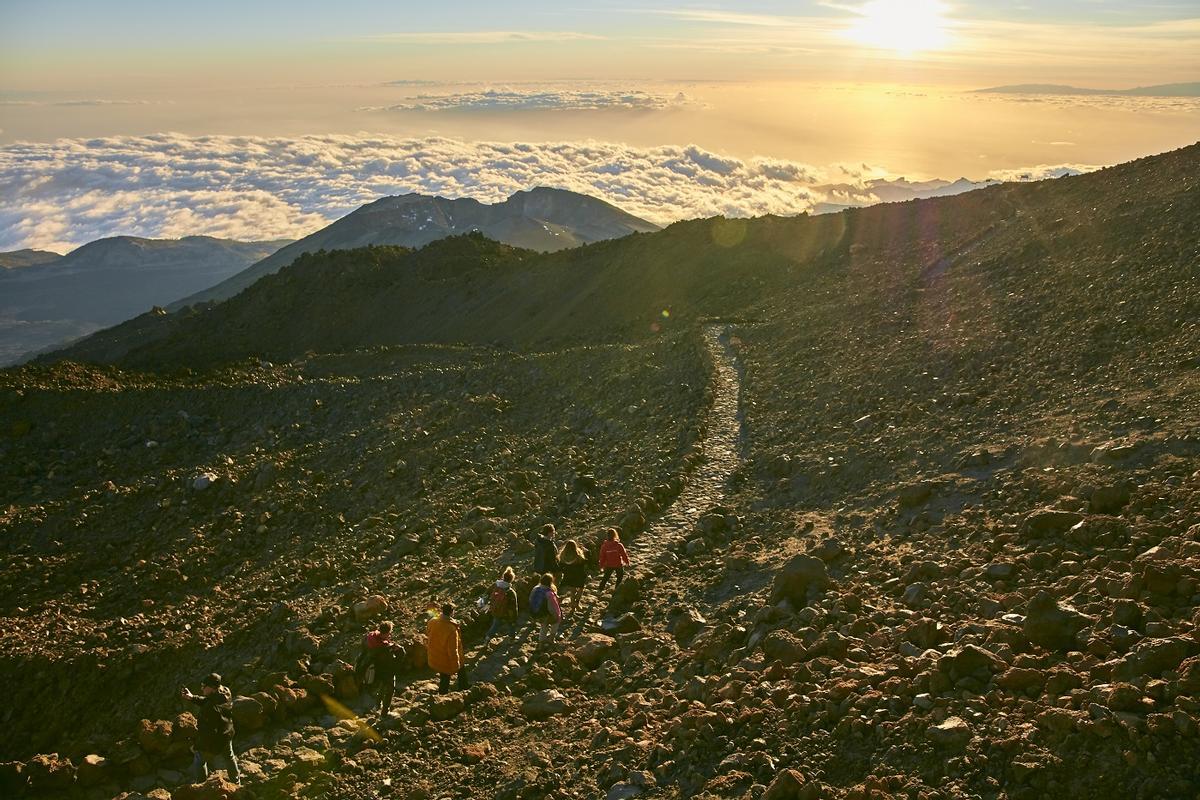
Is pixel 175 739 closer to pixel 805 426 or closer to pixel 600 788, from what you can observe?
pixel 600 788

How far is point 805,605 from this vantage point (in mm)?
11570

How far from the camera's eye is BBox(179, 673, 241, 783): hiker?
980cm

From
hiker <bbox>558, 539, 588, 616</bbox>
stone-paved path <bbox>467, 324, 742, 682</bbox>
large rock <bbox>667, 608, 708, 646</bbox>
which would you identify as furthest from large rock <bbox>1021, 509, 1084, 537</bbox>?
hiker <bbox>558, 539, 588, 616</bbox>

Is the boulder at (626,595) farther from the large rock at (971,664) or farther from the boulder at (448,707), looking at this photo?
the large rock at (971,664)

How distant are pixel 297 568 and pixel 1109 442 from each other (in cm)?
1438

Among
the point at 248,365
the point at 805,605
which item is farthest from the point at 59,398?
the point at 805,605

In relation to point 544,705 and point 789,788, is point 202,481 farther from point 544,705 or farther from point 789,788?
point 789,788

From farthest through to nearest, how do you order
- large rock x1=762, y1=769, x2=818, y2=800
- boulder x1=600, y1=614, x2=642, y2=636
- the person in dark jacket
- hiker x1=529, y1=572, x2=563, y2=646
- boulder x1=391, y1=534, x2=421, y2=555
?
boulder x1=391, y1=534, x2=421, y2=555 → hiker x1=529, y1=572, x2=563, y2=646 → boulder x1=600, y1=614, x2=642, y2=636 → the person in dark jacket → large rock x1=762, y1=769, x2=818, y2=800

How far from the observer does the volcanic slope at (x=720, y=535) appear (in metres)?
8.18

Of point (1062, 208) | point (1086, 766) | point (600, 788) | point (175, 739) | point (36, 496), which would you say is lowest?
point (36, 496)

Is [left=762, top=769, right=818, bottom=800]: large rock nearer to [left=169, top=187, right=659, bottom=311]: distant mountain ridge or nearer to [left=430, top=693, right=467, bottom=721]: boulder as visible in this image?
[left=430, top=693, right=467, bottom=721]: boulder

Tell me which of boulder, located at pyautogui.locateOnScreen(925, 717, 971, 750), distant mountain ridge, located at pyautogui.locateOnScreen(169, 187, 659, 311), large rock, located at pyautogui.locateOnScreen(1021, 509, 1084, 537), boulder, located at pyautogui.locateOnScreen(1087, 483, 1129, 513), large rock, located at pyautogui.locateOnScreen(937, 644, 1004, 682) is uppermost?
boulder, located at pyautogui.locateOnScreen(1087, 483, 1129, 513)

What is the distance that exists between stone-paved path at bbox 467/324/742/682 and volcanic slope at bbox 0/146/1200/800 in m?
0.12

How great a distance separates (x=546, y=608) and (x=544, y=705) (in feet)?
8.38
